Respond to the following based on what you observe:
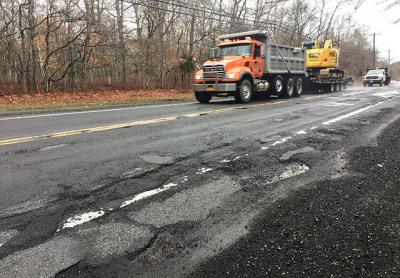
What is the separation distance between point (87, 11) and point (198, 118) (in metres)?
16.5

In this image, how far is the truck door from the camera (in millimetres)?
15656

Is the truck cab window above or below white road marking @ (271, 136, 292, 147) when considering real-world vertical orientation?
above

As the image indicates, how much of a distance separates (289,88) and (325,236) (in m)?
16.8

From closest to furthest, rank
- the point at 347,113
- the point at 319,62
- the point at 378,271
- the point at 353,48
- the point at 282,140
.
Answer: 1. the point at 378,271
2. the point at 282,140
3. the point at 347,113
4. the point at 319,62
5. the point at 353,48

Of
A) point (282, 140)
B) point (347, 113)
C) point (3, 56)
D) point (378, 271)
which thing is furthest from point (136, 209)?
point (3, 56)

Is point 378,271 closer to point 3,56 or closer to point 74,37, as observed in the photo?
point 74,37

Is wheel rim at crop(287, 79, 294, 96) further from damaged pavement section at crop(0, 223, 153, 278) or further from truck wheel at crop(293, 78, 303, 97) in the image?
damaged pavement section at crop(0, 223, 153, 278)

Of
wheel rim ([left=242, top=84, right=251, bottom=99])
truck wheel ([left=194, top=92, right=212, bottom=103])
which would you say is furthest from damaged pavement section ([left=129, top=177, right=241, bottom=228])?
truck wheel ([left=194, top=92, right=212, bottom=103])

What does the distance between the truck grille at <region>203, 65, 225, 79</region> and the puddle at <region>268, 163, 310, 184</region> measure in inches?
395

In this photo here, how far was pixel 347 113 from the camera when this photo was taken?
11.1m

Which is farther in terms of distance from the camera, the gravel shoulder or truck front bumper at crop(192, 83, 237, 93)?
truck front bumper at crop(192, 83, 237, 93)

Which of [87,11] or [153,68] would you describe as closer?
[87,11]

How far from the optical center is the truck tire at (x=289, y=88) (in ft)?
60.5

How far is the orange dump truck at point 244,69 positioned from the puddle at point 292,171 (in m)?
9.64
